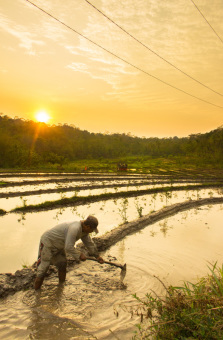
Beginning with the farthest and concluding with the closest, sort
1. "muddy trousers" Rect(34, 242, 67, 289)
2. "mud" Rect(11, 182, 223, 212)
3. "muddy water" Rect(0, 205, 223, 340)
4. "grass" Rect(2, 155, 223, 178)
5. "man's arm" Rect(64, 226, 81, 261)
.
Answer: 1. "grass" Rect(2, 155, 223, 178)
2. "mud" Rect(11, 182, 223, 212)
3. "muddy trousers" Rect(34, 242, 67, 289)
4. "man's arm" Rect(64, 226, 81, 261)
5. "muddy water" Rect(0, 205, 223, 340)

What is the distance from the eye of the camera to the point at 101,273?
4711mm

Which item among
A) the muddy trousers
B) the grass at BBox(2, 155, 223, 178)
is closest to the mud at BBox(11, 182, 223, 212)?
the muddy trousers

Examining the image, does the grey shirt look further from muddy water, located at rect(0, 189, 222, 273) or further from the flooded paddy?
muddy water, located at rect(0, 189, 222, 273)

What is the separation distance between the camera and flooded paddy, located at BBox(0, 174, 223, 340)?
3.26 m

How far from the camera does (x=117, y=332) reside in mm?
3154

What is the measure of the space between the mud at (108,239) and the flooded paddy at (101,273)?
117 millimetres

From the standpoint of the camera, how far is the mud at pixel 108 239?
402cm

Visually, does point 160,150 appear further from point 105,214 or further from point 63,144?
point 105,214

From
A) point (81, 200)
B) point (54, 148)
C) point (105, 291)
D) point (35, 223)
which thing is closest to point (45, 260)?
point (105, 291)

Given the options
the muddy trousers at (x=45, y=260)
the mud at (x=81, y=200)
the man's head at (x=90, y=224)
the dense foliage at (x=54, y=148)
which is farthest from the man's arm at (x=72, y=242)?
the dense foliage at (x=54, y=148)

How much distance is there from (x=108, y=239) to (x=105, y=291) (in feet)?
7.46

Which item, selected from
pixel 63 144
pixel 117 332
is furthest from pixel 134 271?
pixel 63 144

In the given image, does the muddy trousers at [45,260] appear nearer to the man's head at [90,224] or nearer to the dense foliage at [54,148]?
the man's head at [90,224]

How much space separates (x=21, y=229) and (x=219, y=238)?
495cm
